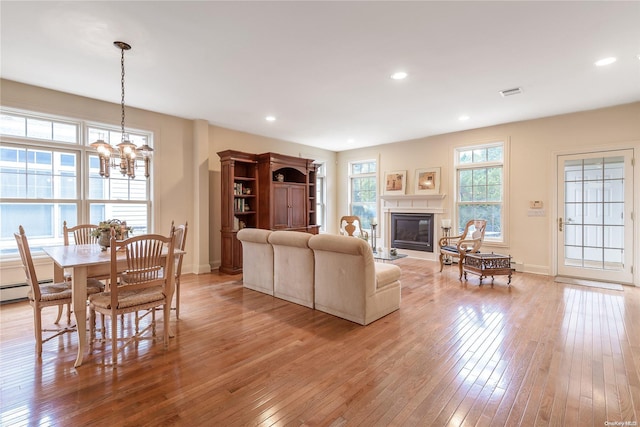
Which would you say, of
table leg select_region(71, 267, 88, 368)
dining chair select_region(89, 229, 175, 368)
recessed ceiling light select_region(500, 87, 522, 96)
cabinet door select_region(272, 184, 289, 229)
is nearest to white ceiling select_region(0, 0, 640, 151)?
recessed ceiling light select_region(500, 87, 522, 96)

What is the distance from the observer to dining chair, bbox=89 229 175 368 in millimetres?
2344

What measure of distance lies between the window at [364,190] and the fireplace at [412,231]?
0.78 metres

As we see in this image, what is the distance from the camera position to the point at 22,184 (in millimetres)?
3932

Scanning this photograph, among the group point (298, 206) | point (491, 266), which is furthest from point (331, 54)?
point (491, 266)

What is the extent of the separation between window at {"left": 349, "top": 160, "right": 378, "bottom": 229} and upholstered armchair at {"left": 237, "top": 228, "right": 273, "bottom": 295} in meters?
4.36

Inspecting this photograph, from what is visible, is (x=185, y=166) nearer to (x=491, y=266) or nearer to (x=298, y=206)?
(x=298, y=206)

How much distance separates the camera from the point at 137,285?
247 centimetres

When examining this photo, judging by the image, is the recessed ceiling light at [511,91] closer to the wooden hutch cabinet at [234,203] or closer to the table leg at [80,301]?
the wooden hutch cabinet at [234,203]

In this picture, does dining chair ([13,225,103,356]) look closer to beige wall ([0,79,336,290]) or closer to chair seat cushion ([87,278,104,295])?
chair seat cushion ([87,278,104,295])

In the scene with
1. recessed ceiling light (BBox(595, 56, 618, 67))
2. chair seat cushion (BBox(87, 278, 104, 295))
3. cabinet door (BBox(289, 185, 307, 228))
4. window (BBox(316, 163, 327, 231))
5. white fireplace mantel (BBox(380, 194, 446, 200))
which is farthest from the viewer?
window (BBox(316, 163, 327, 231))

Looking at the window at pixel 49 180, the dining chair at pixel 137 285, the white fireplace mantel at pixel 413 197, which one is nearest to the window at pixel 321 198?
the white fireplace mantel at pixel 413 197

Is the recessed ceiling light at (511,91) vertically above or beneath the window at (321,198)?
above

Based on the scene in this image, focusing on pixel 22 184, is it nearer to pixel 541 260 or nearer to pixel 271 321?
pixel 271 321

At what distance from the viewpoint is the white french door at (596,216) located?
15.2 feet
